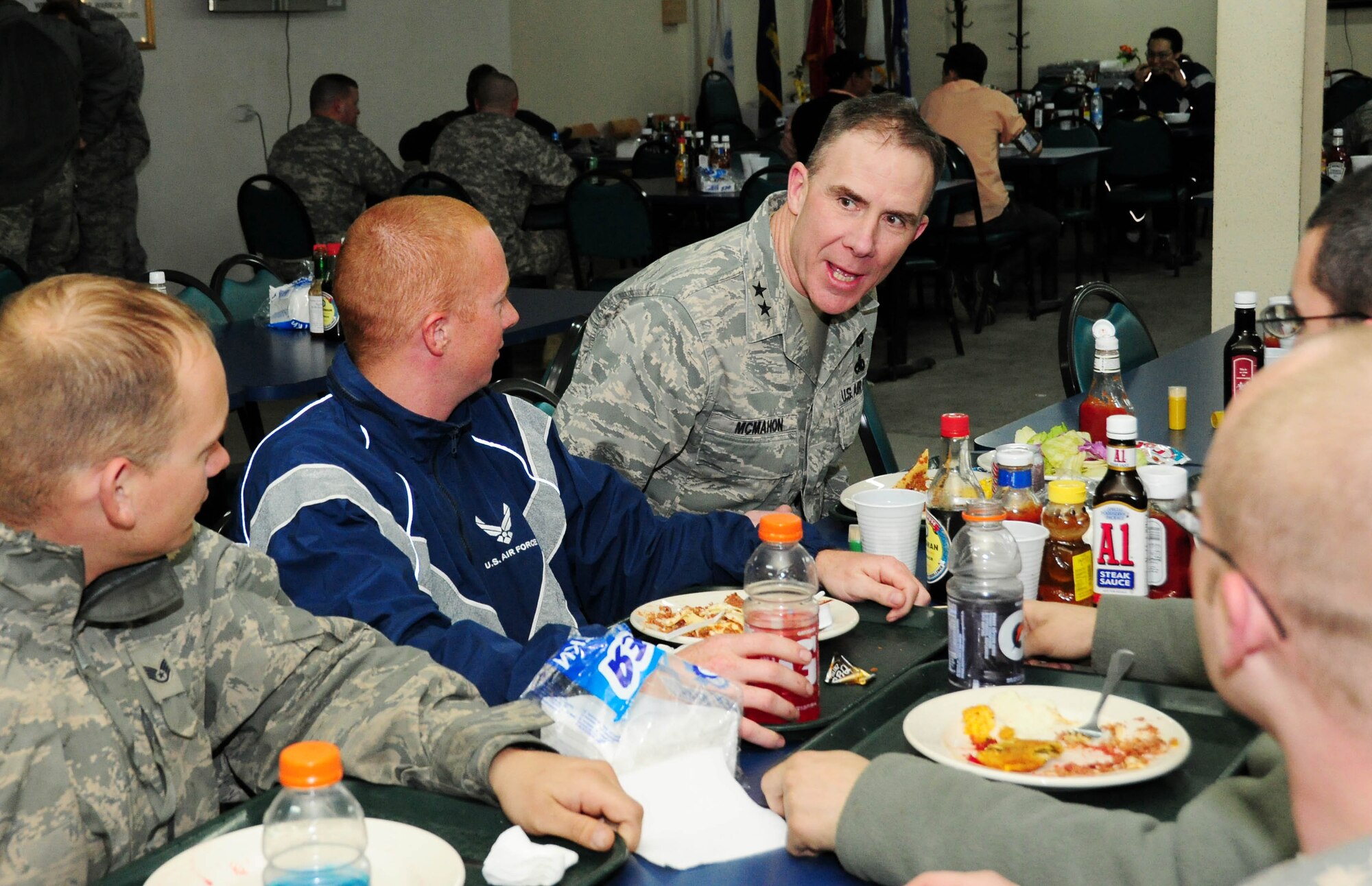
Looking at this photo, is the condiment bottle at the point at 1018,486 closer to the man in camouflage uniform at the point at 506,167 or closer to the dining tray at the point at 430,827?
the dining tray at the point at 430,827

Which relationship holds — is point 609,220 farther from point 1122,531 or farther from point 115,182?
point 1122,531

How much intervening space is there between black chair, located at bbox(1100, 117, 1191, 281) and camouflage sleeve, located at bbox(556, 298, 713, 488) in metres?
6.77

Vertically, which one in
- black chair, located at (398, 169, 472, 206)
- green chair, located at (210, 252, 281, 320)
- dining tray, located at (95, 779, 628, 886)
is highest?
black chair, located at (398, 169, 472, 206)

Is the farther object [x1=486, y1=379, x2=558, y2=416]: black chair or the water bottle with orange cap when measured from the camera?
[x1=486, y1=379, x2=558, y2=416]: black chair

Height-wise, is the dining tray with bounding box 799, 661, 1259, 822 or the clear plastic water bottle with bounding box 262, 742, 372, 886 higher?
the clear plastic water bottle with bounding box 262, 742, 372, 886

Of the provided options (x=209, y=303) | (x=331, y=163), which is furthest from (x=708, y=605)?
(x=331, y=163)

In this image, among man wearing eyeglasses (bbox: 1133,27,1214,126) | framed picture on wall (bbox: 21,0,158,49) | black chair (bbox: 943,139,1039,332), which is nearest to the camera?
framed picture on wall (bbox: 21,0,158,49)

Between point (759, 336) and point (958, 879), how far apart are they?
Result: 4.89ft

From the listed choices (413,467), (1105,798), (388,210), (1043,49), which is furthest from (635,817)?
(1043,49)

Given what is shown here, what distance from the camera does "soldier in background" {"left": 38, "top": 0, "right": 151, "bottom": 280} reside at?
6.29 meters

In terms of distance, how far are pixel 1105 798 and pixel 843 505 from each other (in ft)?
3.14

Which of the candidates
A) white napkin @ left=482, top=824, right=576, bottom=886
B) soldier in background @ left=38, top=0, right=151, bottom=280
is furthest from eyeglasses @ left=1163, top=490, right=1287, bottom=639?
soldier in background @ left=38, top=0, right=151, bottom=280

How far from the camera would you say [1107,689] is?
4.46 feet

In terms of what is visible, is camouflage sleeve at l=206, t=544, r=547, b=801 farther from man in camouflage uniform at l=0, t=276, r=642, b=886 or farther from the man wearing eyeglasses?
the man wearing eyeglasses
